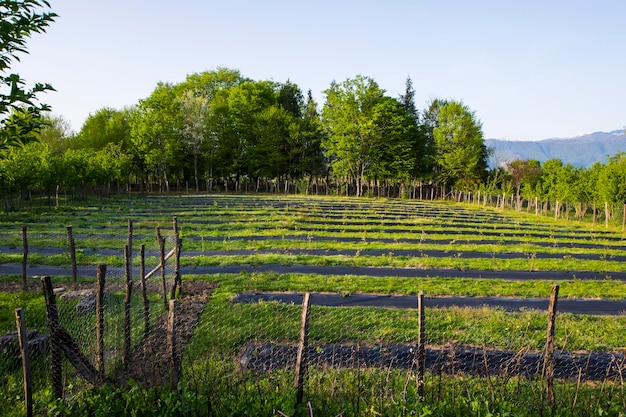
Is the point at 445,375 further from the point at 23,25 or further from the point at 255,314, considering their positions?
the point at 23,25

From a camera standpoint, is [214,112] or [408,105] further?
[408,105]

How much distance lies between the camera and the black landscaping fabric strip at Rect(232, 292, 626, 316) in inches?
430

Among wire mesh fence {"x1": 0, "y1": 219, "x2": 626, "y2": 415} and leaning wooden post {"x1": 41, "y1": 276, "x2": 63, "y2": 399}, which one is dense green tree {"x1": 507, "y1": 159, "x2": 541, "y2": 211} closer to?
wire mesh fence {"x1": 0, "y1": 219, "x2": 626, "y2": 415}

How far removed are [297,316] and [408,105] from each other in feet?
214

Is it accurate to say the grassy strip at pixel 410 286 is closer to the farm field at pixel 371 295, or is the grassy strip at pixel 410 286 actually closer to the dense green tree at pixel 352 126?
the farm field at pixel 371 295

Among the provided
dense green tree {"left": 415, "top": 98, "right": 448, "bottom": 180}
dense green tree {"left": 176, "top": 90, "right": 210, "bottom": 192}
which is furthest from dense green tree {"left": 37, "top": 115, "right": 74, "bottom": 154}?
dense green tree {"left": 415, "top": 98, "right": 448, "bottom": 180}

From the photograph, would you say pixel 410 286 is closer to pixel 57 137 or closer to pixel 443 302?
pixel 443 302

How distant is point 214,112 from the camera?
5691cm

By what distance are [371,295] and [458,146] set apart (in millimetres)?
48562

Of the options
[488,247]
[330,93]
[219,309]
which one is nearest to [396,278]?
[219,309]

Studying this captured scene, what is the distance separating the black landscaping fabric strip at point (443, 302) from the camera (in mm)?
10922

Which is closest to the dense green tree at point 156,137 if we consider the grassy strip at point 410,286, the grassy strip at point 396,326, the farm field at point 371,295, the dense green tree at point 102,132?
A: the dense green tree at point 102,132

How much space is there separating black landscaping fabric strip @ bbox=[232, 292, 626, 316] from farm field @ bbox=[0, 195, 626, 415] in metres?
0.07

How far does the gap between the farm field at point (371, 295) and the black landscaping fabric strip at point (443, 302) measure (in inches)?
2.6
